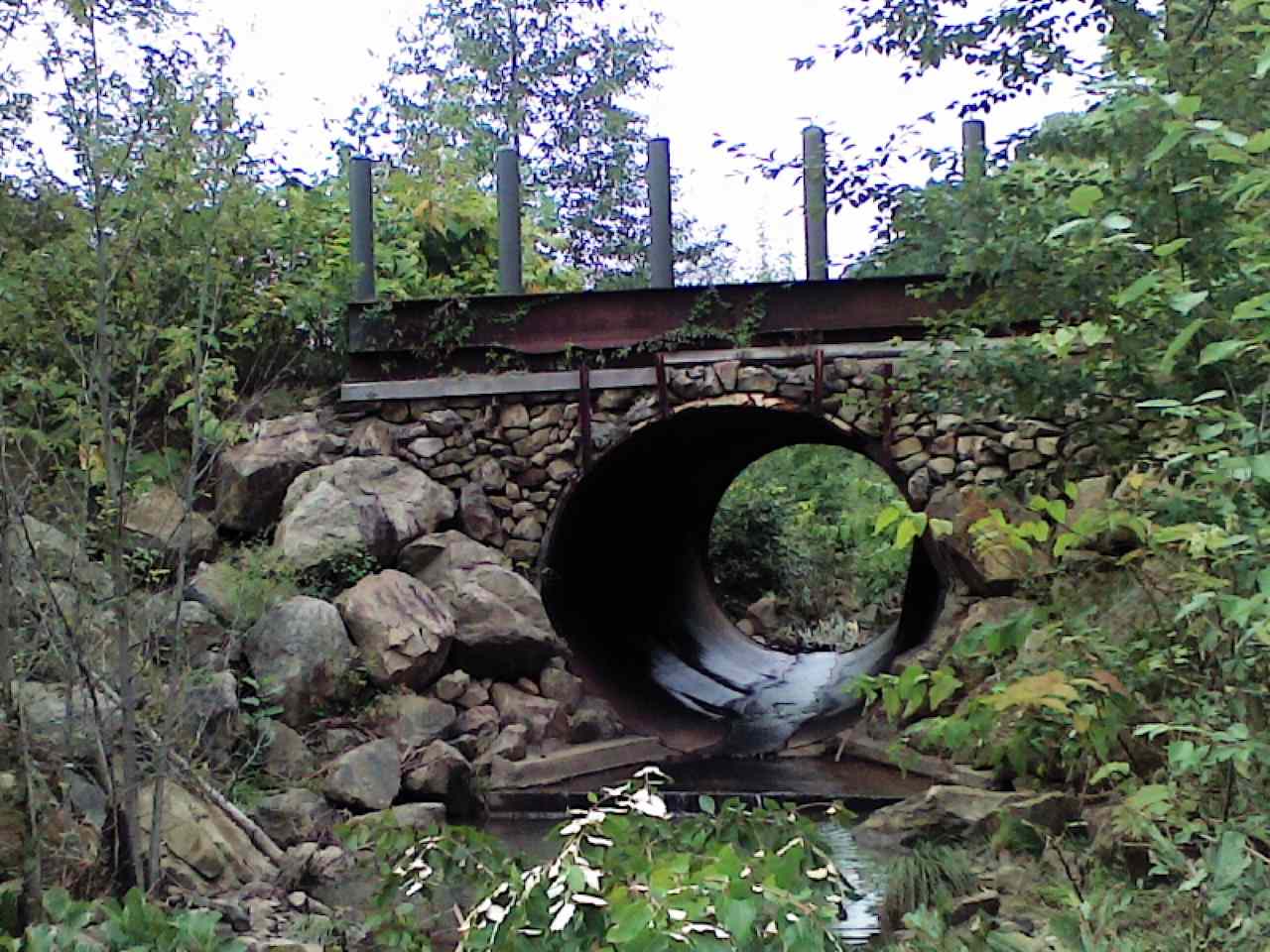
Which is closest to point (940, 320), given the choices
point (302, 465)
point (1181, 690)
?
point (1181, 690)

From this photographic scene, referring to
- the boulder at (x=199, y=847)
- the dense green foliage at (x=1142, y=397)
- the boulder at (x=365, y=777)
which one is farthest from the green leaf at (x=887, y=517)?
the boulder at (x=365, y=777)

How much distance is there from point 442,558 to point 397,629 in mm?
892

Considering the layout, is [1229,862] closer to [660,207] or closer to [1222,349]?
[1222,349]

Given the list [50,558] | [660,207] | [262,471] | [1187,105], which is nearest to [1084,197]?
[1187,105]

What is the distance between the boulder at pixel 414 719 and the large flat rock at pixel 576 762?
340mm

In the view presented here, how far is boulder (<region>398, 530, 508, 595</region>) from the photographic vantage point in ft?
27.0

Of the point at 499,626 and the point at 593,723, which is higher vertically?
the point at 499,626

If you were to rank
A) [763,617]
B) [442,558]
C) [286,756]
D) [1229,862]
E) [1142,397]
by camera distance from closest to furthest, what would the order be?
[1229,862], [1142,397], [286,756], [442,558], [763,617]

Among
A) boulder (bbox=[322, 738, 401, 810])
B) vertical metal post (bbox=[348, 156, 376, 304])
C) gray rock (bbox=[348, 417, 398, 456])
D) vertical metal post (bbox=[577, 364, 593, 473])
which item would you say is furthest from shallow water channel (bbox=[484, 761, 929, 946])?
vertical metal post (bbox=[348, 156, 376, 304])

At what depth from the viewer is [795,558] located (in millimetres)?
17266

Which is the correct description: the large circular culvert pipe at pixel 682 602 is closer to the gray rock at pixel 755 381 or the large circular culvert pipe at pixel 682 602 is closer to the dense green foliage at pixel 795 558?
the gray rock at pixel 755 381

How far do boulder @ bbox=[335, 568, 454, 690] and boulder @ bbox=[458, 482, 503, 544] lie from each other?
95 cm

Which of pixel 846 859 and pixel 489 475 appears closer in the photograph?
pixel 846 859

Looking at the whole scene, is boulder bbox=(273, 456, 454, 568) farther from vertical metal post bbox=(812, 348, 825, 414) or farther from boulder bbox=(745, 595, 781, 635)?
boulder bbox=(745, 595, 781, 635)
